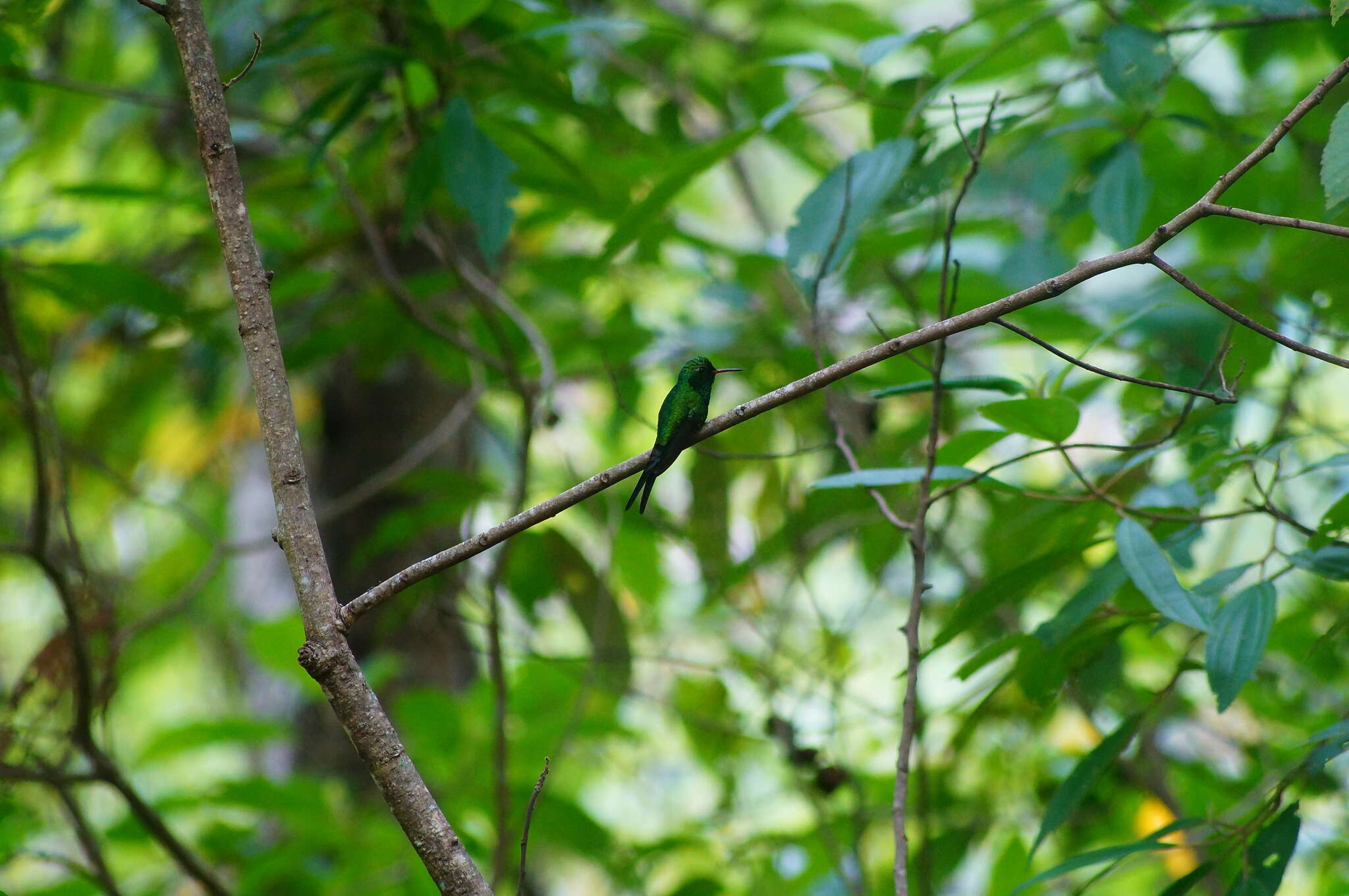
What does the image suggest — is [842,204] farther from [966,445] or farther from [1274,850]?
[1274,850]

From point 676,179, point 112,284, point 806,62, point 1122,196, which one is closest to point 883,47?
point 806,62

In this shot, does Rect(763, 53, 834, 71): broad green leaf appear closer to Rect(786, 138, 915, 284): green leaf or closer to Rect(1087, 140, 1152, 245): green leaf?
Rect(786, 138, 915, 284): green leaf

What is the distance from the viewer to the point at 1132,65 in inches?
85.3

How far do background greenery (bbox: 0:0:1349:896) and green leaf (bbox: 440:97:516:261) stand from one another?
13 millimetres

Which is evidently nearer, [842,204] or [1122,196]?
[842,204]

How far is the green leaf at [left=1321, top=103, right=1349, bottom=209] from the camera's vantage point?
133 cm

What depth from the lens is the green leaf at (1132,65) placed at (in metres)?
2.16

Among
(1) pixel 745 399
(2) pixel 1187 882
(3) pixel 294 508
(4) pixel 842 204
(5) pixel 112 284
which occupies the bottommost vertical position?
(2) pixel 1187 882

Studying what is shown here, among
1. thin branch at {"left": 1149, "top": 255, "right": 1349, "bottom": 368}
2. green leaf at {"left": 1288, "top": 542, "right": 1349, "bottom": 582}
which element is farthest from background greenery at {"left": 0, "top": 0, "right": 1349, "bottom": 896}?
thin branch at {"left": 1149, "top": 255, "right": 1349, "bottom": 368}

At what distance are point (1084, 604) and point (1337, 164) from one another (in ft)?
2.43

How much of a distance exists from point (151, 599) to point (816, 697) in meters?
4.45

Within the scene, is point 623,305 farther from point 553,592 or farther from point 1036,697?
point 1036,697

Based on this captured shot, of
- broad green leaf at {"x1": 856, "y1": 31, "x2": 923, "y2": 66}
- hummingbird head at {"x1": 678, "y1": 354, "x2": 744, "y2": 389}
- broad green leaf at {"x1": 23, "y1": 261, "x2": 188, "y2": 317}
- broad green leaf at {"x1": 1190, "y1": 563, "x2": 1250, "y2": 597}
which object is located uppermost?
broad green leaf at {"x1": 23, "y1": 261, "x2": 188, "y2": 317}

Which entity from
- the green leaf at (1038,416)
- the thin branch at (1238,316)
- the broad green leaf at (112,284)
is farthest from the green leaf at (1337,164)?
the broad green leaf at (112,284)
